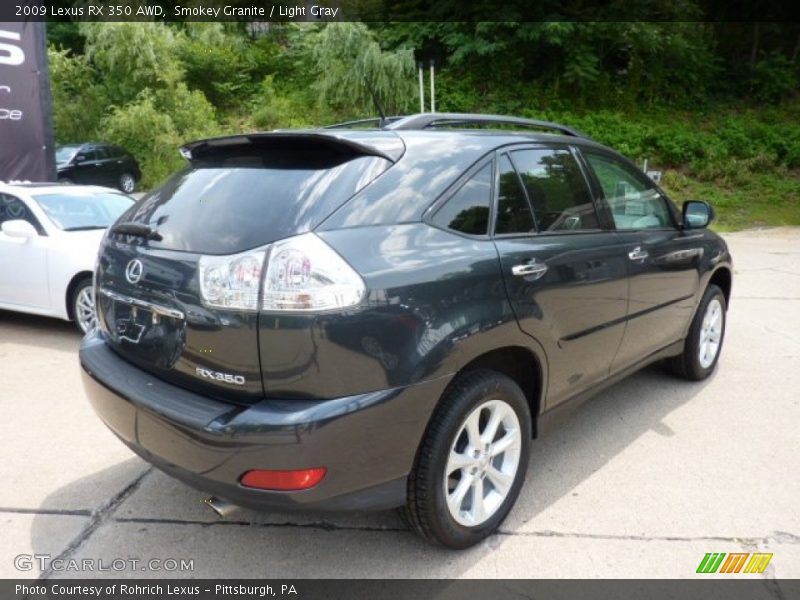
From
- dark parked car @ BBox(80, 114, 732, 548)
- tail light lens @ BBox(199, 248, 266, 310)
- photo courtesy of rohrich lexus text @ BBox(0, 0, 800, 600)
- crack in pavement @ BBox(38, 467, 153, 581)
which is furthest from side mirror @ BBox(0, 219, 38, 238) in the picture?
tail light lens @ BBox(199, 248, 266, 310)

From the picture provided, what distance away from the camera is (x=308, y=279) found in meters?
2.11

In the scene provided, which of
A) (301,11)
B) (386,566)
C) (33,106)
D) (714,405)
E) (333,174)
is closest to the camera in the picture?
(333,174)

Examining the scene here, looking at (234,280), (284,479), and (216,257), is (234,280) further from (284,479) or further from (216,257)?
(284,479)

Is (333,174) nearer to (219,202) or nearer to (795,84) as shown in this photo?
(219,202)

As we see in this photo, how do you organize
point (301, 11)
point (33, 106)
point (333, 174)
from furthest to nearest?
point (301, 11), point (33, 106), point (333, 174)

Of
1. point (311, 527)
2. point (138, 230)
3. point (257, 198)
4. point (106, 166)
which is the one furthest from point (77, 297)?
point (106, 166)

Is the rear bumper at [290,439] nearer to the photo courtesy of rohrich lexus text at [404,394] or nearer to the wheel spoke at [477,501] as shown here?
the photo courtesy of rohrich lexus text at [404,394]

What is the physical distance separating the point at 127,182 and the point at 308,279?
1877 centimetres

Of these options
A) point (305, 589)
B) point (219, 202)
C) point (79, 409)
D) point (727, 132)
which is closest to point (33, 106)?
point (79, 409)

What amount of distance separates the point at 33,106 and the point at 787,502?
9.50 metres

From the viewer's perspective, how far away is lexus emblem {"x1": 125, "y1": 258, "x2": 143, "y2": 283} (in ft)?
8.21

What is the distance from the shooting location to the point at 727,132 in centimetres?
1986

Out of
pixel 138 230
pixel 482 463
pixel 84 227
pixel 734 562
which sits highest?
pixel 138 230

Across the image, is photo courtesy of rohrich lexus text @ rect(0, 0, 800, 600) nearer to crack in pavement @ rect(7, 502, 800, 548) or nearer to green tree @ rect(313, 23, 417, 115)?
crack in pavement @ rect(7, 502, 800, 548)
